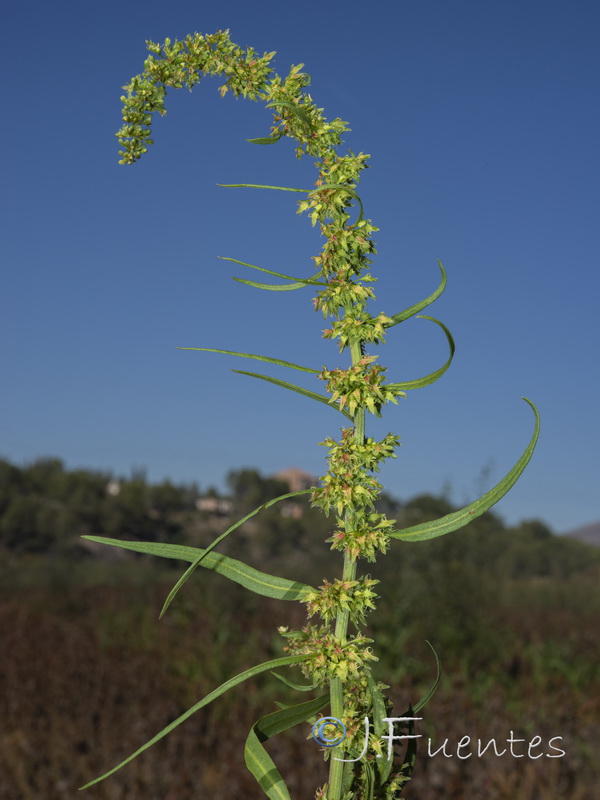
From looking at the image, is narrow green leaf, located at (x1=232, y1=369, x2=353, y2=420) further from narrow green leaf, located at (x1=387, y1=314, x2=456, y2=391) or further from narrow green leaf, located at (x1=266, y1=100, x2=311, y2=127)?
narrow green leaf, located at (x1=266, y1=100, x2=311, y2=127)

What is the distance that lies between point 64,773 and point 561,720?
3.21 m

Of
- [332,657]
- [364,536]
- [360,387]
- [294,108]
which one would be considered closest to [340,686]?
[332,657]

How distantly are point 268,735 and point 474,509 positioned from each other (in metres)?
0.27

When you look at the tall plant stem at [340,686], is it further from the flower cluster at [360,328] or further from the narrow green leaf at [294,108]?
the narrow green leaf at [294,108]

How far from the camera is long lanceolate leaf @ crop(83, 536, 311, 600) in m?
0.69

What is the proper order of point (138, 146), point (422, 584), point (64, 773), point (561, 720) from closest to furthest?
point (138, 146), point (64, 773), point (561, 720), point (422, 584)

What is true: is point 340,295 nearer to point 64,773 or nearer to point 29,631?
point 64,773

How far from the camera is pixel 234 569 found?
725mm

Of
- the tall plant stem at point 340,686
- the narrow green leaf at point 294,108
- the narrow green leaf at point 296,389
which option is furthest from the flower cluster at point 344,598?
the narrow green leaf at point 294,108

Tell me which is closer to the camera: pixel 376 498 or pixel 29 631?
pixel 376 498

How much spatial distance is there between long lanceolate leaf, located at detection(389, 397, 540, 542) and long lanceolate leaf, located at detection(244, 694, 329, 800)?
0.54 feet

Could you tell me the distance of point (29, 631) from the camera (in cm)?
796

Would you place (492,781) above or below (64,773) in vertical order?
above

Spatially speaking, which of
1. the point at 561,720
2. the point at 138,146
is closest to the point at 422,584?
the point at 561,720
